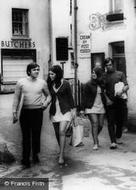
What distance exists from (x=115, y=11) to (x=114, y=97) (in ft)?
24.9

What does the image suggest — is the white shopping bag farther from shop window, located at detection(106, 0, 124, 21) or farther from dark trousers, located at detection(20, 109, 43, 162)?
shop window, located at detection(106, 0, 124, 21)

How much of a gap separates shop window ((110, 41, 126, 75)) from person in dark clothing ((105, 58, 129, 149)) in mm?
5995

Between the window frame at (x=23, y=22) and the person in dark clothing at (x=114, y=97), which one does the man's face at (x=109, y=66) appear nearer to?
the person in dark clothing at (x=114, y=97)

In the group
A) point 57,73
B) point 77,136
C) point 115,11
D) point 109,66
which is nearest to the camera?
point 57,73

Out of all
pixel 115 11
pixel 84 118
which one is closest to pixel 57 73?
pixel 84 118

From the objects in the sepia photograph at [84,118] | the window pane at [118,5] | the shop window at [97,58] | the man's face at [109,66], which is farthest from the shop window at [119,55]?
the man's face at [109,66]

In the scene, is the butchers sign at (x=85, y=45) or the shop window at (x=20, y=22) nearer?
the butchers sign at (x=85, y=45)

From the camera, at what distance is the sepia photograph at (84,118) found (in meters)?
8.01

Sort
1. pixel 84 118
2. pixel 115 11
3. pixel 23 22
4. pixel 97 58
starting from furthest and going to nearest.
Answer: pixel 23 22 < pixel 97 58 < pixel 115 11 < pixel 84 118

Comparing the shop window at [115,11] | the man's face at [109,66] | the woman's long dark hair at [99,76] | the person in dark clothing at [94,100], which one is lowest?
the person in dark clothing at [94,100]

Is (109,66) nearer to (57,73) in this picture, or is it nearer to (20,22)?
(57,73)

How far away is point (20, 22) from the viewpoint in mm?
30281

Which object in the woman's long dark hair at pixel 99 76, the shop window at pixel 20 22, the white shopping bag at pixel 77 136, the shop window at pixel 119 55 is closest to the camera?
the white shopping bag at pixel 77 136

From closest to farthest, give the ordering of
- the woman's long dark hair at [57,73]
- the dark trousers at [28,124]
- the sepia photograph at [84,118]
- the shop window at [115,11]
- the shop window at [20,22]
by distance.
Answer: the sepia photograph at [84,118] < the dark trousers at [28,124] < the woman's long dark hair at [57,73] < the shop window at [115,11] < the shop window at [20,22]
